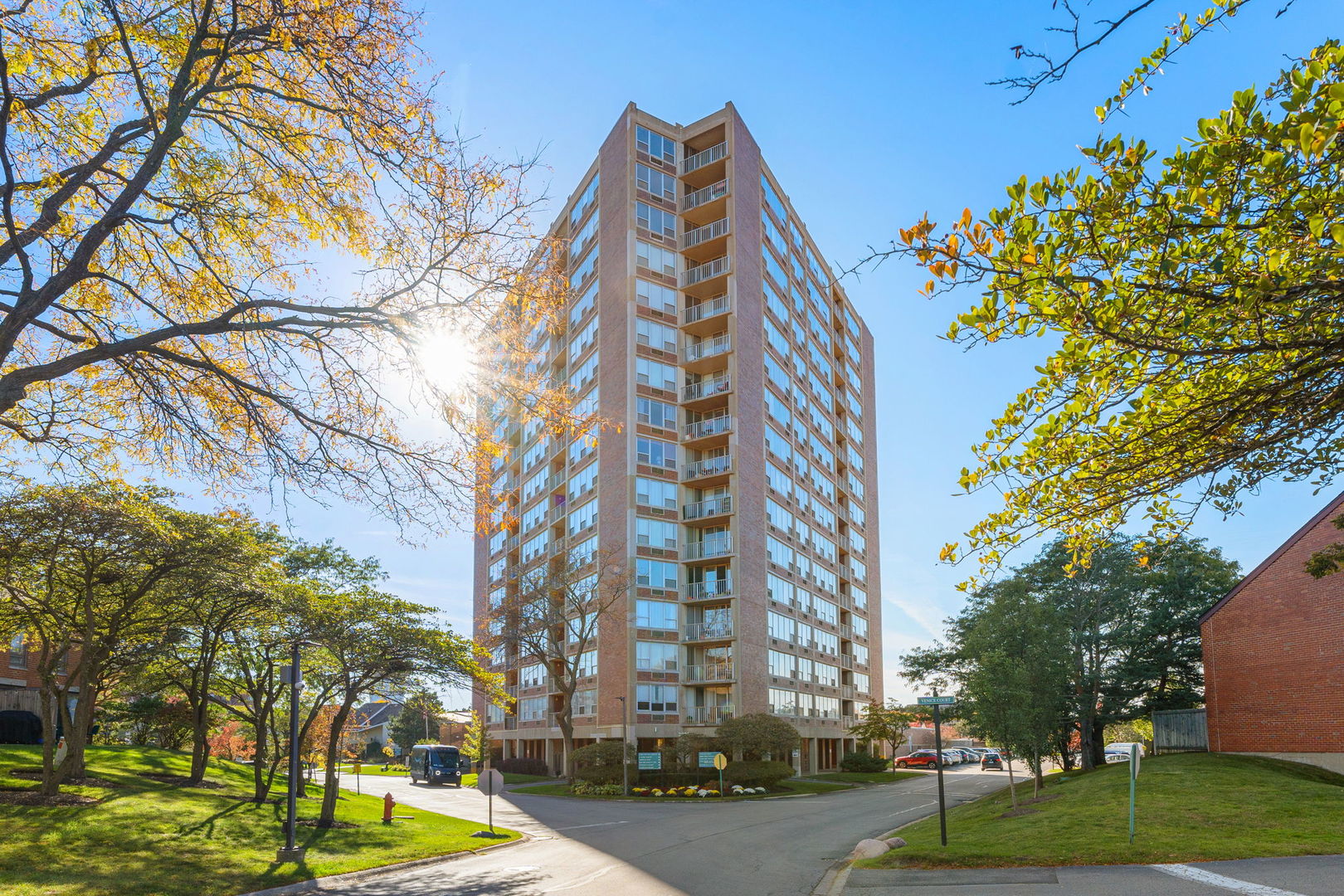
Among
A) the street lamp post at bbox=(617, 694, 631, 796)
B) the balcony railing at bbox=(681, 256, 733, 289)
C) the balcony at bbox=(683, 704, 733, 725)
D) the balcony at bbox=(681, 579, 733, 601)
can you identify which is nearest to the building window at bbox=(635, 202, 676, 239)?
the balcony railing at bbox=(681, 256, 733, 289)

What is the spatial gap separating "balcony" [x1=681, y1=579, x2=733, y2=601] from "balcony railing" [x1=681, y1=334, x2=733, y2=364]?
44.9ft

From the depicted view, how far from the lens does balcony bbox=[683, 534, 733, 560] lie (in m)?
53.2

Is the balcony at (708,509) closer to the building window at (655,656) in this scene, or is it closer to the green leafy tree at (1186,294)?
the building window at (655,656)

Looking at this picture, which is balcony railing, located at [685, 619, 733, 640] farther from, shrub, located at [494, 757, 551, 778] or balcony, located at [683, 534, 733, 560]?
shrub, located at [494, 757, 551, 778]

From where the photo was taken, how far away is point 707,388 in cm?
5628

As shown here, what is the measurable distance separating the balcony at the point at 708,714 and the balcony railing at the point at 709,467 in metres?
13.3

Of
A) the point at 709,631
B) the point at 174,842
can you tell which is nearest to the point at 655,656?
the point at 709,631

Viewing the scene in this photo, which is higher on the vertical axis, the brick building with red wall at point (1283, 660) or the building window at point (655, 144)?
the building window at point (655, 144)

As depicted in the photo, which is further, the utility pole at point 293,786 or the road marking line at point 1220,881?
the utility pole at point 293,786

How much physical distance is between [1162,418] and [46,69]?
41.4 ft

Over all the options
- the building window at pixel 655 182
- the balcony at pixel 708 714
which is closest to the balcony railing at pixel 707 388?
the building window at pixel 655 182

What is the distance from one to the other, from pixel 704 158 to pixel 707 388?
15.8m

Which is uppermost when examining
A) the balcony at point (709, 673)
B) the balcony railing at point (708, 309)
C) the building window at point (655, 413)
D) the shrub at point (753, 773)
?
the balcony railing at point (708, 309)

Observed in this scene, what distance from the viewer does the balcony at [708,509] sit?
176 ft
